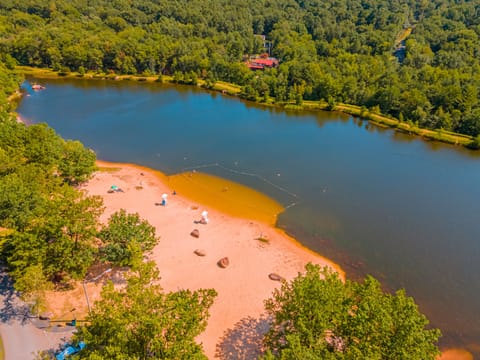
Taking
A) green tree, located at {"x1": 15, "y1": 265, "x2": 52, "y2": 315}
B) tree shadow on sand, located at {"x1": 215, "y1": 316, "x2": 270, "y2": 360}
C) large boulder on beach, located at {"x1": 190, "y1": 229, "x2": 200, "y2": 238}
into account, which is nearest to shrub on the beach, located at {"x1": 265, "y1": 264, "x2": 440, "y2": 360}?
tree shadow on sand, located at {"x1": 215, "y1": 316, "x2": 270, "y2": 360}

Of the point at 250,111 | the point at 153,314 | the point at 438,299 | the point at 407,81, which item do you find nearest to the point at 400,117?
the point at 407,81

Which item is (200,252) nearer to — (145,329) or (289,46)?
(145,329)

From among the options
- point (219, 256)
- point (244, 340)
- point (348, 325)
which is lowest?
point (244, 340)

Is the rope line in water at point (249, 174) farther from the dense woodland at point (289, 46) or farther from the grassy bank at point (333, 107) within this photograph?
the dense woodland at point (289, 46)

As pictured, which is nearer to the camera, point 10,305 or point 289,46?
point 10,305

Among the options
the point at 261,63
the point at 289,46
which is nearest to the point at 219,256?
the point at 261,63

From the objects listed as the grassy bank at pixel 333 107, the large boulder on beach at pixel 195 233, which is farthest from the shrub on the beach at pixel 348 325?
the grassy bank at pixel 333 107

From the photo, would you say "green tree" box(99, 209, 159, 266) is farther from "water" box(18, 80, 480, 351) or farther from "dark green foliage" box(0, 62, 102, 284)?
"water" box(18, 80, 480, 351)
